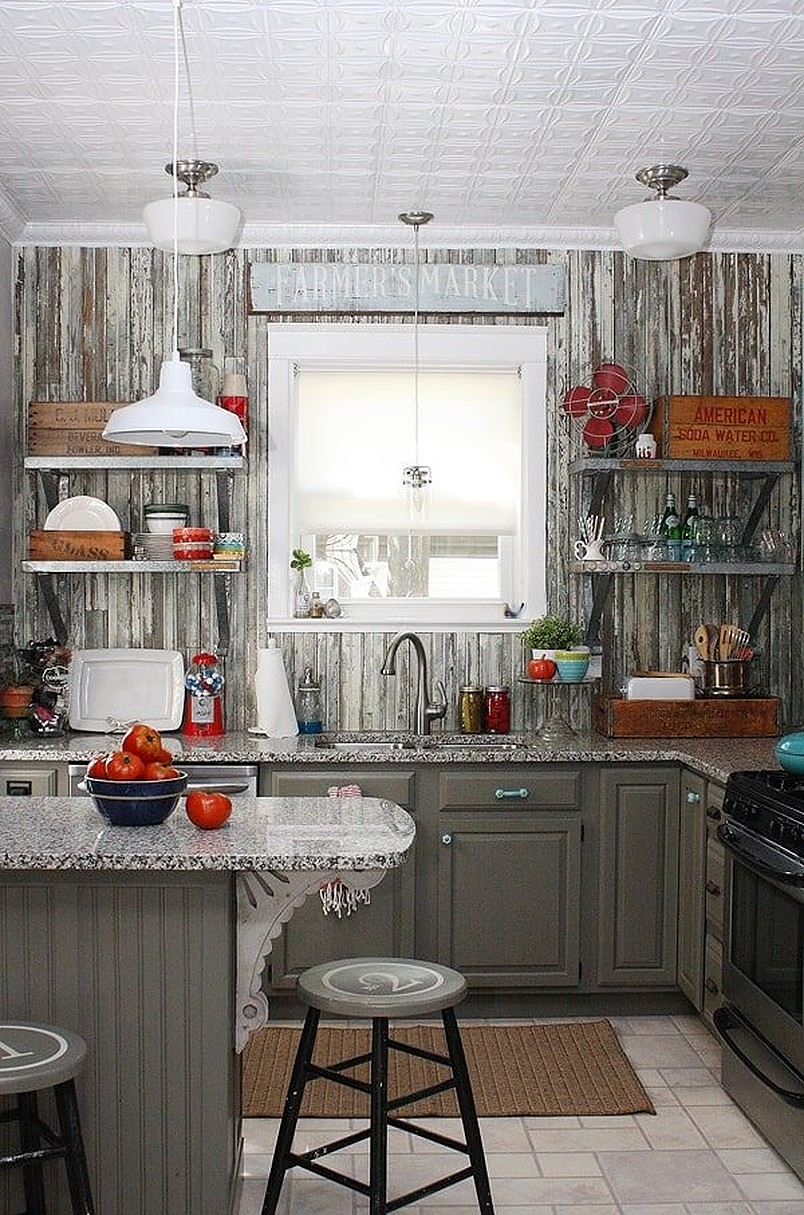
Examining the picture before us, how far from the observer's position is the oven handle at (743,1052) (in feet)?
10.7

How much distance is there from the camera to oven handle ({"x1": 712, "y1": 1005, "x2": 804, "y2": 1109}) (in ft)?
10.7

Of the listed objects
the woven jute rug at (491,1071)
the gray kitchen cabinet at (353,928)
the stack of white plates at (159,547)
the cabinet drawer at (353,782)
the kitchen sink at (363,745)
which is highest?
the stack of white plates at (159,547)

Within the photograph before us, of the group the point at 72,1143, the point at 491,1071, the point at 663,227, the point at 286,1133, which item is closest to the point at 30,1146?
the point at 72,1143

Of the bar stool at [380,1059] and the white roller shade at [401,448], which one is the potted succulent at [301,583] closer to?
the white roller shade at [401,448]

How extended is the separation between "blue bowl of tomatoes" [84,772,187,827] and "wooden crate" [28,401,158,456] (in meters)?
2.15

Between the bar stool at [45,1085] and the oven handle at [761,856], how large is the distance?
5.55 feet

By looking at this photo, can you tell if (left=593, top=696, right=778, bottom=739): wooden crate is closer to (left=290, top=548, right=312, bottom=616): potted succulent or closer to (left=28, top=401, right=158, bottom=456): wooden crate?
(left=290, top=548, right=312, bottom=616): potted succulent

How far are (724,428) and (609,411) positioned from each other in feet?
1.37

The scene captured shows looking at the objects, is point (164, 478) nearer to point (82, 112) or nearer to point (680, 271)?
point (82, 112)

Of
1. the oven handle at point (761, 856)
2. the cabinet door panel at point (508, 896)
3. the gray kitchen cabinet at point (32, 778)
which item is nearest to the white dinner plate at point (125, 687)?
the gray kitchen cabinet at point (32, 778)

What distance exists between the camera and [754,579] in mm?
5223

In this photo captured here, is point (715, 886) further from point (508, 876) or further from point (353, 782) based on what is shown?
point (353, 782)

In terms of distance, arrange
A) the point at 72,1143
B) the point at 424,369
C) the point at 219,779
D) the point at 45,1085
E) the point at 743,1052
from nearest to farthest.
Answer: the point at 45,1085 < the point at 72,1143 < the point at 743,1052 < the point at 219,779 < the point at 424,369

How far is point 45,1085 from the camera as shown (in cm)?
244
